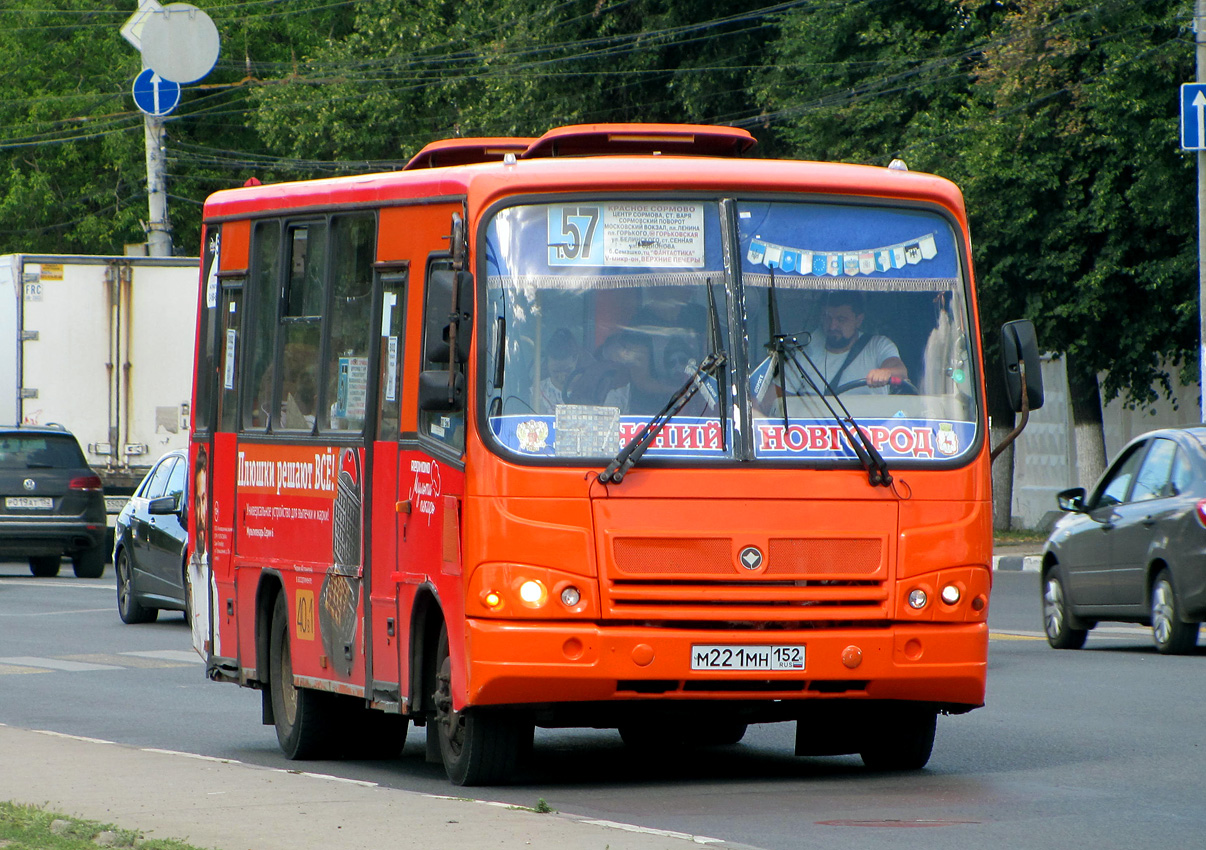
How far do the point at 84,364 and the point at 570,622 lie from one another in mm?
23111

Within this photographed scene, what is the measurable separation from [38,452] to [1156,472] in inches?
642

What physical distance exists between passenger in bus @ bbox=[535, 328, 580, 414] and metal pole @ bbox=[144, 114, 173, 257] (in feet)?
87.8

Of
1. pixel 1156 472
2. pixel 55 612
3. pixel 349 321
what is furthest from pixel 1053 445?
pixel 349 321

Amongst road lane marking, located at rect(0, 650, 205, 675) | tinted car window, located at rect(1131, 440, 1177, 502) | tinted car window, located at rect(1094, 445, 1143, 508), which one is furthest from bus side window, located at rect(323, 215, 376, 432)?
tinted car window, located at rect(1094, 445, 1143, 508)

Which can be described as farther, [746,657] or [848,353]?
[848,353]

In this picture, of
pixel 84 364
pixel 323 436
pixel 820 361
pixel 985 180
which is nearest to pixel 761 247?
pixel 820 361

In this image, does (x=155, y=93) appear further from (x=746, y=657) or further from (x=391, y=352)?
(x=746, y=657)

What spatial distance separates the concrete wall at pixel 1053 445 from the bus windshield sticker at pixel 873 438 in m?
23.4

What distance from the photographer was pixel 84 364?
3072 cm

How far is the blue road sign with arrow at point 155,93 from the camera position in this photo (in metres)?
34.7

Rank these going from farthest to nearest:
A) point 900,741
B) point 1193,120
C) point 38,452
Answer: point 38,452
point 1193,120
point 900,741

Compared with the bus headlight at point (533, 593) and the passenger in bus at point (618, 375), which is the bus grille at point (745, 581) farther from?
the passenger in bus at point (618, 375)

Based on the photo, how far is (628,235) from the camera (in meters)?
9.16

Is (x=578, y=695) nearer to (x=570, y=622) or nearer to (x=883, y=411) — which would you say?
(x=570, y=622)
